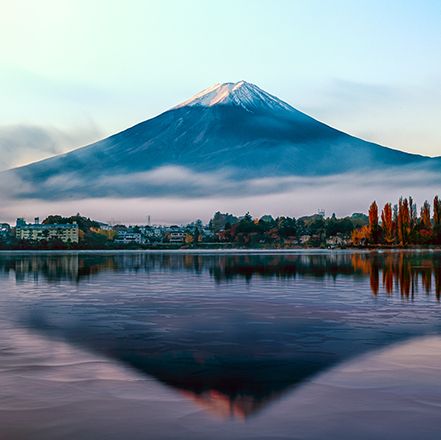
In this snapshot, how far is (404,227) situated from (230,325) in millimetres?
103435

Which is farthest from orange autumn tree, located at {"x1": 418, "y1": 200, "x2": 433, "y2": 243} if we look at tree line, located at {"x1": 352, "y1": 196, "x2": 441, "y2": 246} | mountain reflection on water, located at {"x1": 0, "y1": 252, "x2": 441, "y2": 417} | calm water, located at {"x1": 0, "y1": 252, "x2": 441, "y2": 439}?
calm water, located at {"x1": 0, "y1": 252, "x2": 441, "y2": 439}

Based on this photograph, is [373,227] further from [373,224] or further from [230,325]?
[230,325]

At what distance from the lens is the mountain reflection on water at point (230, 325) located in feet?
34.2

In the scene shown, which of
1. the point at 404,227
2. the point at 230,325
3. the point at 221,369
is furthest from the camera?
the point at 404,227

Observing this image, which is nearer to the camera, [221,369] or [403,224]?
[221,369]

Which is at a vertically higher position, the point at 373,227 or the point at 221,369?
the point at 373,227

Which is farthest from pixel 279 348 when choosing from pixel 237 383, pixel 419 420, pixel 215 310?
pixel 215 310

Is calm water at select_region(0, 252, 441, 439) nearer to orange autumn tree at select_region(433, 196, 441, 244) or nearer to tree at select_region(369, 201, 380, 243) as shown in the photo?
orange autumn tree at select_region(433, 196, 441, 244)

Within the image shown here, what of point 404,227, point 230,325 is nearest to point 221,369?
point 230,325

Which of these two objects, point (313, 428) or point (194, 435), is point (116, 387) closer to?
point (194, 435)

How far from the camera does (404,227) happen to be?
114 meters

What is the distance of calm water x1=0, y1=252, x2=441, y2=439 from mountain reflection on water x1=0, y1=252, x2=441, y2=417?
44mm

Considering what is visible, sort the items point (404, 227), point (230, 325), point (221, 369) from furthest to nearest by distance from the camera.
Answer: point (404, 227), point (230, 325), point (221, 369)

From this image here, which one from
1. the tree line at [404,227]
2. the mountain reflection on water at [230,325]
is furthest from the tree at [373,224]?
the mountain reflection on water at [230,325]
